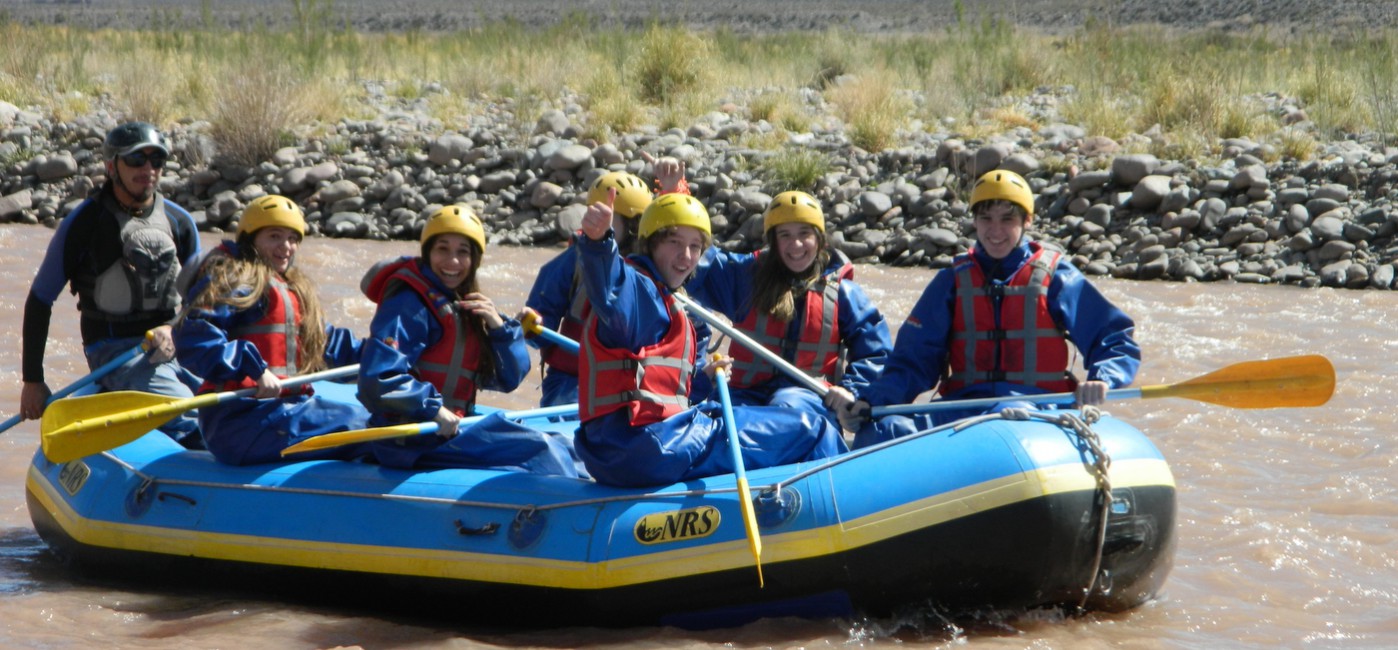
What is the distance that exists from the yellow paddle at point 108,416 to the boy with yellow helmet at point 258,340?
90 mm

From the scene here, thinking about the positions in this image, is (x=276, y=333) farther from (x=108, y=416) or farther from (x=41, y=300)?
(x=41, y=300)

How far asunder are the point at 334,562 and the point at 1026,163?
8687 millimetres

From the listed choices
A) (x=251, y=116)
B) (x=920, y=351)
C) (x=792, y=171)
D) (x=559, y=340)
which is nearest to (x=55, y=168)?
(x=251, y=116)

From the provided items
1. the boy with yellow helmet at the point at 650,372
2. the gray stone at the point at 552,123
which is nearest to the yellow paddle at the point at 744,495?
the boy with yellow helmet at the point at 650,372

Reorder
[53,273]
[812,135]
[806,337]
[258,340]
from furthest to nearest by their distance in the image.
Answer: [812,135] → [806,337] → [53,273] → [258,340]

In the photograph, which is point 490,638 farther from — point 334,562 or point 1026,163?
point 1026,163

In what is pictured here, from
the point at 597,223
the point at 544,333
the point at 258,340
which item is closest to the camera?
the point at 597,223

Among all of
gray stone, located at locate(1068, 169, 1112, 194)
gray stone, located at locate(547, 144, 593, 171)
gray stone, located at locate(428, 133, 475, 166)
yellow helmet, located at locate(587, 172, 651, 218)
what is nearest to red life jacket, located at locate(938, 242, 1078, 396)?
yellow helmet, located at locate(587, 172, 651, 218)

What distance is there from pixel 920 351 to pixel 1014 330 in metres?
0.33

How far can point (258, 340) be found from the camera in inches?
202

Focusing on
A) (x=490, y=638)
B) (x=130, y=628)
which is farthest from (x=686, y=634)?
(x=130, y=628)

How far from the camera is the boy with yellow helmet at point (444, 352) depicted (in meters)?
4.84

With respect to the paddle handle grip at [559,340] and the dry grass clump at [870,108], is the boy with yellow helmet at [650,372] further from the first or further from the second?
the dry grass clump at [870,108]

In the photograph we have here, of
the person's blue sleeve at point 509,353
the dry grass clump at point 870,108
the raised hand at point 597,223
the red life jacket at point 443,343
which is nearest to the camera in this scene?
the raised hand at point 597,223
